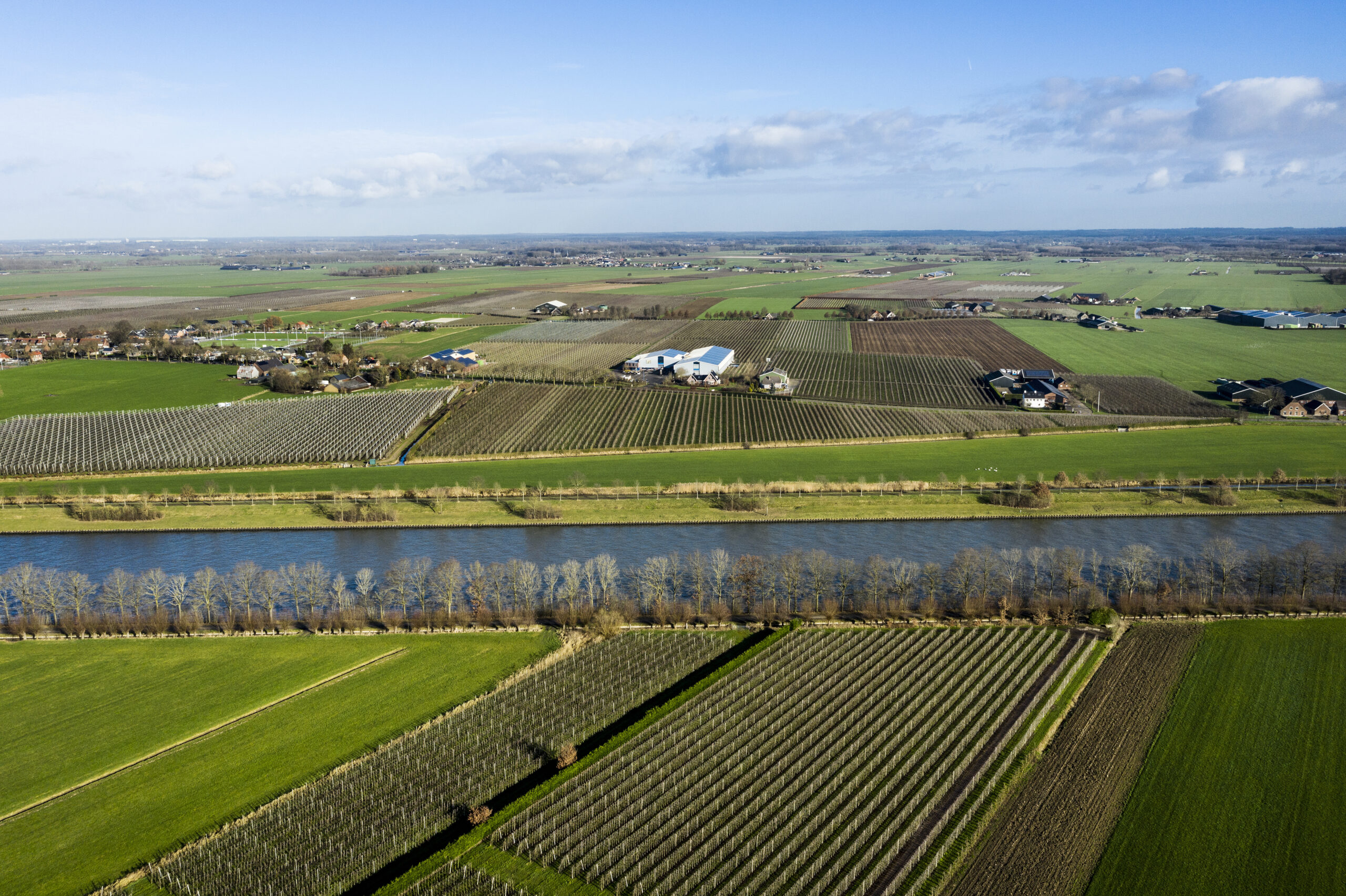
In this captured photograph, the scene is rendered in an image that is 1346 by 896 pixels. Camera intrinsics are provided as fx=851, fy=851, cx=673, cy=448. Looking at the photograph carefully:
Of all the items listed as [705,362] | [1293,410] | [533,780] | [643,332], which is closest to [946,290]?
[643,332]

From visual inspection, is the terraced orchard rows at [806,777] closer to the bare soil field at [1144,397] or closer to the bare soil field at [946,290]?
the bare soil field at [1144,397]

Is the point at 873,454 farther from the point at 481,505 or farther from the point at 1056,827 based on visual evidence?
the point at 1056,827

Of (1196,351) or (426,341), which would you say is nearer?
(1196,351)

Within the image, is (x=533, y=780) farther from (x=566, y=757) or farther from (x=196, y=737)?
(x=196, y=737)

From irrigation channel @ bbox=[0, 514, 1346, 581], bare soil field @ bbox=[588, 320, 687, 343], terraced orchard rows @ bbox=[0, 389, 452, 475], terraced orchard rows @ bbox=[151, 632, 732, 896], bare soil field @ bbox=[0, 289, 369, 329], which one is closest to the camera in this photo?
terraced orchard rows @ bbox=[151, 632, 732, 896]

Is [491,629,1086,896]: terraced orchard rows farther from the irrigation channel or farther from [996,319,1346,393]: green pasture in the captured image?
[996,319,1346,393]: green pasture

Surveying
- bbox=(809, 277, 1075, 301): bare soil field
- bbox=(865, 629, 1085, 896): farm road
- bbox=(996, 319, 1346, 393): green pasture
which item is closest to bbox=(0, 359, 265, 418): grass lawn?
bbox=(865, 629, 1085, 896): farm road

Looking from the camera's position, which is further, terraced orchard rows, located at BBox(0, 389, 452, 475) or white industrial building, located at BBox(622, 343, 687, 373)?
white industrial building, located at BBox(622, 343, 687, 373)
